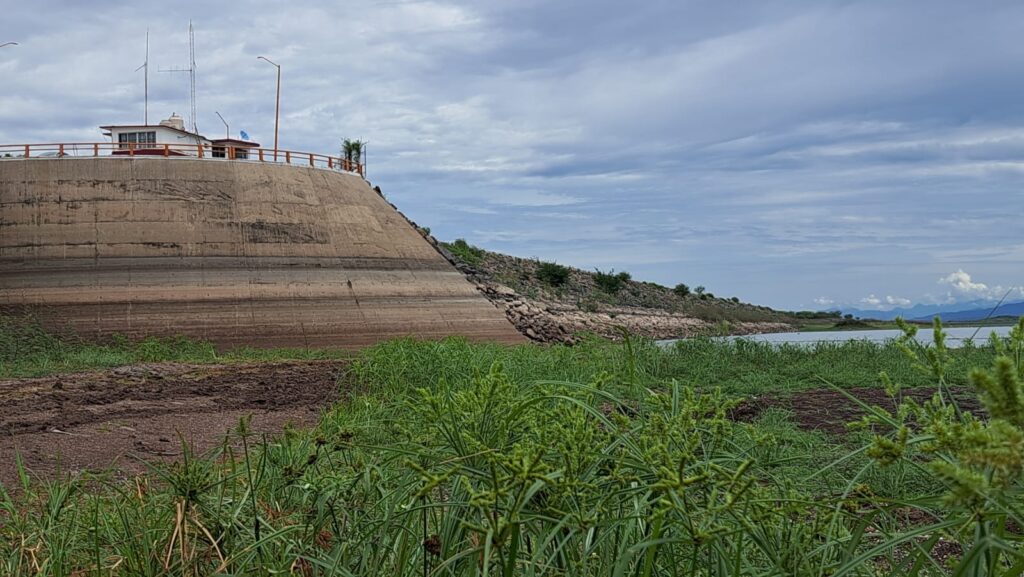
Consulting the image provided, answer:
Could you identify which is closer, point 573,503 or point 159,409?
point 573,503

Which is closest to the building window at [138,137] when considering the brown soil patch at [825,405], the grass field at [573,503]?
the brown soil patch at [825,405]

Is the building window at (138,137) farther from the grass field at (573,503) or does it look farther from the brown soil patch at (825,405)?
the grass field at (573,503)

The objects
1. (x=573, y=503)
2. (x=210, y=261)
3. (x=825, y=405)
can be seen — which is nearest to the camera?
(x=573, y=503)

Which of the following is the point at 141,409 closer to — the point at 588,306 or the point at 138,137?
the point at 138,137

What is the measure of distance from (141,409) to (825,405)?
7.43 m

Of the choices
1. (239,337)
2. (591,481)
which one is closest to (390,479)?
(591,481)

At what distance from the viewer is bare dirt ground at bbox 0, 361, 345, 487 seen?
7773mm

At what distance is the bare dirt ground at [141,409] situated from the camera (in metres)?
7.77

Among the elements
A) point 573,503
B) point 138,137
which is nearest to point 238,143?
point 138,137

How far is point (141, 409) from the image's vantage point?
10.8 m

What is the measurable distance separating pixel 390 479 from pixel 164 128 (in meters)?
28.5

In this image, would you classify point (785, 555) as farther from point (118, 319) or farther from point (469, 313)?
point (469, 313)

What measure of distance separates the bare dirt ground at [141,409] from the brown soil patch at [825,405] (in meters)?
4.41

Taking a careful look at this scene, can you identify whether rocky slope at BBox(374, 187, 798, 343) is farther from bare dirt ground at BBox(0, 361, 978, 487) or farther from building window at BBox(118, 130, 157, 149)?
bare dirt ground at BBox(0, 361, 978, 487)
